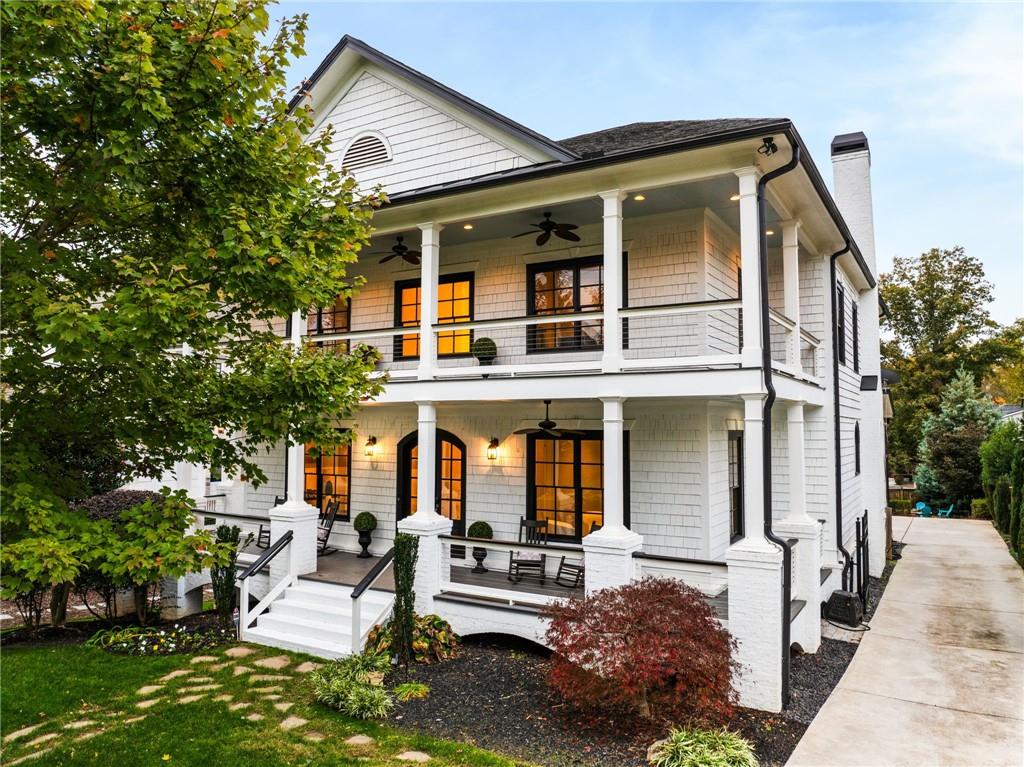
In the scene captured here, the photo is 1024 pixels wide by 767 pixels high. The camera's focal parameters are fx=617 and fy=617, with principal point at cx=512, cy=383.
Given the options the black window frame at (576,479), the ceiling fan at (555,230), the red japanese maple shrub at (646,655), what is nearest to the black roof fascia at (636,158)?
the ceiling fan at (555,230)

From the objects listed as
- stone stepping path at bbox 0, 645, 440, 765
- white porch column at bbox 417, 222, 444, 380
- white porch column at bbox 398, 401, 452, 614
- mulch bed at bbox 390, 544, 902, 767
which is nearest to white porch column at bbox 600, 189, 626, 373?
white porch column at bbox 417, 222, 444, 380

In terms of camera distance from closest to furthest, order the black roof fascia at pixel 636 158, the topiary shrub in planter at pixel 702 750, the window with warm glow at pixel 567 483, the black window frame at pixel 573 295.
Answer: the topiary shrub in planter at pixel 702 750
the black roof fascia at pixel 636 158
the window with warm glow at pixel 567 483
the black window frame at pixel 573 295

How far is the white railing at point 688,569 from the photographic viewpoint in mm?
7566

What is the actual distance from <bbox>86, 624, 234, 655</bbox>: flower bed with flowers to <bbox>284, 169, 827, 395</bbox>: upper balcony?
4.75 metres

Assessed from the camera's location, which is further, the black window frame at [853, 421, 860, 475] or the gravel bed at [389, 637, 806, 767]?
the black window frame at [853, 421, 860, 475]

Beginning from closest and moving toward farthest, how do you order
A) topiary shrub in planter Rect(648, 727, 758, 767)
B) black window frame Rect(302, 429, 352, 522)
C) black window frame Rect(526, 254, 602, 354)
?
topiary shrub in planter Rect(648, 727, 758, 767) < black window frame Rect(526, 254, 602, 354) < black window frame Rect(302, 429, 352, 522)

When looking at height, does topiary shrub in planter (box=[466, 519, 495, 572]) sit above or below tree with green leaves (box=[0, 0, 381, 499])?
below

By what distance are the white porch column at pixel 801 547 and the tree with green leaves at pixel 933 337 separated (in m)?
30.7

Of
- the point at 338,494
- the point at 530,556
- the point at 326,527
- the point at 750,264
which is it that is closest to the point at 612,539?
the point at 530,556

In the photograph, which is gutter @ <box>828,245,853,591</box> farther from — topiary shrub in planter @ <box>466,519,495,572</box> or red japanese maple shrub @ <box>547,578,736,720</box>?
topiary shrub in planter @ <box>466,519,495,572</box>

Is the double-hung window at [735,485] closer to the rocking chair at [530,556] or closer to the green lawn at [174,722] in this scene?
the rocking chair at [530,556]

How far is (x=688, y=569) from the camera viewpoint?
7.97 metres

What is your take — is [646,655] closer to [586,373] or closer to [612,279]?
[586,373]

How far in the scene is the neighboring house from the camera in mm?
7758
